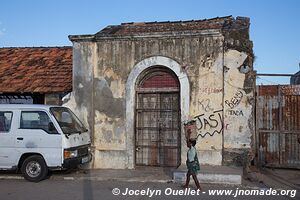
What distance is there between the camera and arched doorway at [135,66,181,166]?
11602 mm

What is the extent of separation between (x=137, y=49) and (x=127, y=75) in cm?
86

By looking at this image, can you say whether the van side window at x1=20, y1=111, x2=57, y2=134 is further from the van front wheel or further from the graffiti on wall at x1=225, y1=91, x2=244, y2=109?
the graffiti on wall at x1=225, y1=91, x2=244, y2=109

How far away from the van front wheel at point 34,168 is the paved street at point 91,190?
173mm

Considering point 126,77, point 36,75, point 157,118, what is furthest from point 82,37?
point 157,118

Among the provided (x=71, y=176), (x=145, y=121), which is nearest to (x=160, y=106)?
(x=145, y=121)

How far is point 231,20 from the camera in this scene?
39.4 ft

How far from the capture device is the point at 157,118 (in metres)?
11.7

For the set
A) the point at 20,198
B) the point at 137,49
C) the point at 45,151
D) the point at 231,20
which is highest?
the point at 231,20

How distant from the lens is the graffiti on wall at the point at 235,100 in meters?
10.9

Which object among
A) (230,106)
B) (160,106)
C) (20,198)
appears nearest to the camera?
(20,198)

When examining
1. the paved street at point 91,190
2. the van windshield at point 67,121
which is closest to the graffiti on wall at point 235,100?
the paved street at point 91,190

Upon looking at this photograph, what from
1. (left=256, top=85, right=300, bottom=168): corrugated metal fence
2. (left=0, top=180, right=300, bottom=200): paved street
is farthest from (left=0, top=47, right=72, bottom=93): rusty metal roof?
(left=256, top=85, right=300, bottom=168): corrugated metal fence

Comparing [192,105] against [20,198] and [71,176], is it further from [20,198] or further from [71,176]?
[20,198]

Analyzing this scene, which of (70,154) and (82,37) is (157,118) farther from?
(82,37)
